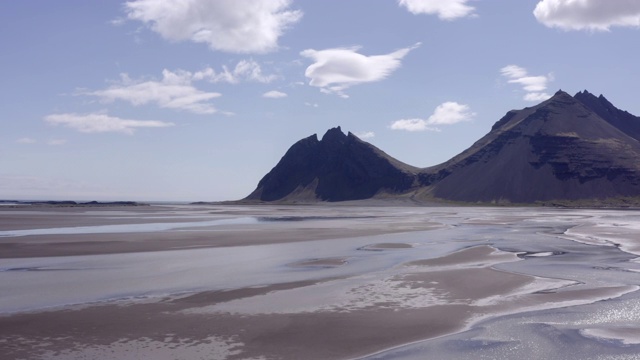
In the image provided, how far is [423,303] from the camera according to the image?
55.9 ft

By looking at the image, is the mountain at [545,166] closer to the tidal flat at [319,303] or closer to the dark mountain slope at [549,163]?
the dark mountain slope at [549,163]

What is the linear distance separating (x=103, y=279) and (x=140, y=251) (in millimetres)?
10301

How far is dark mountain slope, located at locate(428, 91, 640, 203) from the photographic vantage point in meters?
154

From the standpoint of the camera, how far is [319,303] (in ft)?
55.4

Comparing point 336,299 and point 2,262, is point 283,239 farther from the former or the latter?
point 336,299

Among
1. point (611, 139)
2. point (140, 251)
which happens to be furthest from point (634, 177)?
point (140, 251)

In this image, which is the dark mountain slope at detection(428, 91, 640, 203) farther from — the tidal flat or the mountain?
the tidal flat

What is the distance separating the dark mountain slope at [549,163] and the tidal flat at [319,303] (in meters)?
131

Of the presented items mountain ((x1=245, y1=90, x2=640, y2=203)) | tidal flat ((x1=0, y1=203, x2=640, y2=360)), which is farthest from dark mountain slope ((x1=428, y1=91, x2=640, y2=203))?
tidal flat ((x1=0, y1=203, x2=640, y2=360))

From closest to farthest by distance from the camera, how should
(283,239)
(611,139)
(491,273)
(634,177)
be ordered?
(491,273) < (283,239) < (634,177) < (611,139)

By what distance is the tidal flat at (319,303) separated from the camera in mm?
12258

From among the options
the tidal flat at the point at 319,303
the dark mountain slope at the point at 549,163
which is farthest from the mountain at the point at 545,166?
the tidal flat at the point at 319,303

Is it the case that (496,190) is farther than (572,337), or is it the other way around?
(496,190)

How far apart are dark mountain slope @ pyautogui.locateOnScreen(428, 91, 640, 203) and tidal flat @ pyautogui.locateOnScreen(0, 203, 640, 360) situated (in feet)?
430
